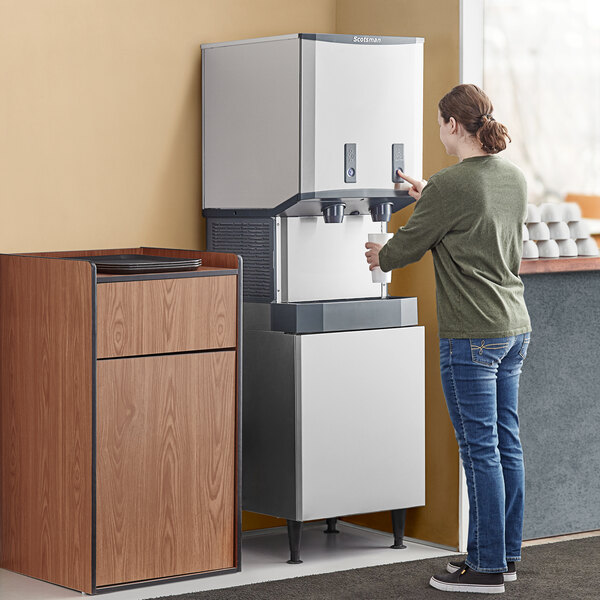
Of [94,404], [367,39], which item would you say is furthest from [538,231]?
[94,404]

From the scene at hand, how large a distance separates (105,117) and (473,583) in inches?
71.6

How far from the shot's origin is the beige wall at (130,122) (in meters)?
3.69

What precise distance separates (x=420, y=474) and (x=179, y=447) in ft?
2.90

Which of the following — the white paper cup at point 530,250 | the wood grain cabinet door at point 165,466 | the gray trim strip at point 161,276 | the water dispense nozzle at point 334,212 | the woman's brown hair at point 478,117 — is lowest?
the wood grain cabinet door at point 165,466

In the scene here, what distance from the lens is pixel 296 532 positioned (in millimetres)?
3760

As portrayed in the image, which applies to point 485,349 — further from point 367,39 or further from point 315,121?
point 367,39

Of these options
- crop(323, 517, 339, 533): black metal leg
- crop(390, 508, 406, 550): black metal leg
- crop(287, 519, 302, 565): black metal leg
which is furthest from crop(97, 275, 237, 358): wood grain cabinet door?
crop(323, 517, 339, 533): black metal leg

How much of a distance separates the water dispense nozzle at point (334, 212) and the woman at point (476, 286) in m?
0.29

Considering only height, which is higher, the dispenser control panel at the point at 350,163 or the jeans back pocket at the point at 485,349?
the dispenser control panel at the point at 350,163

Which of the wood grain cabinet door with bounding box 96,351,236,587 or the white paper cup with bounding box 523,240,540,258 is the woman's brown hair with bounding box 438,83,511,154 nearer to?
the white paper cup with bounding box 523,240,540,258

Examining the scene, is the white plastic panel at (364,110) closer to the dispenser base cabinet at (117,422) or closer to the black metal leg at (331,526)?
the dispenser base cabinet at (117,422)

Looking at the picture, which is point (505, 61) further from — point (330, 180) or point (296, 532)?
point (296, 532)

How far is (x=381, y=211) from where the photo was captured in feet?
12.6

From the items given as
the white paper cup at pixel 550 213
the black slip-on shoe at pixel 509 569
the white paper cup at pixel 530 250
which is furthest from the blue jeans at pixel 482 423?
the white paper cup at pixel 550 213
